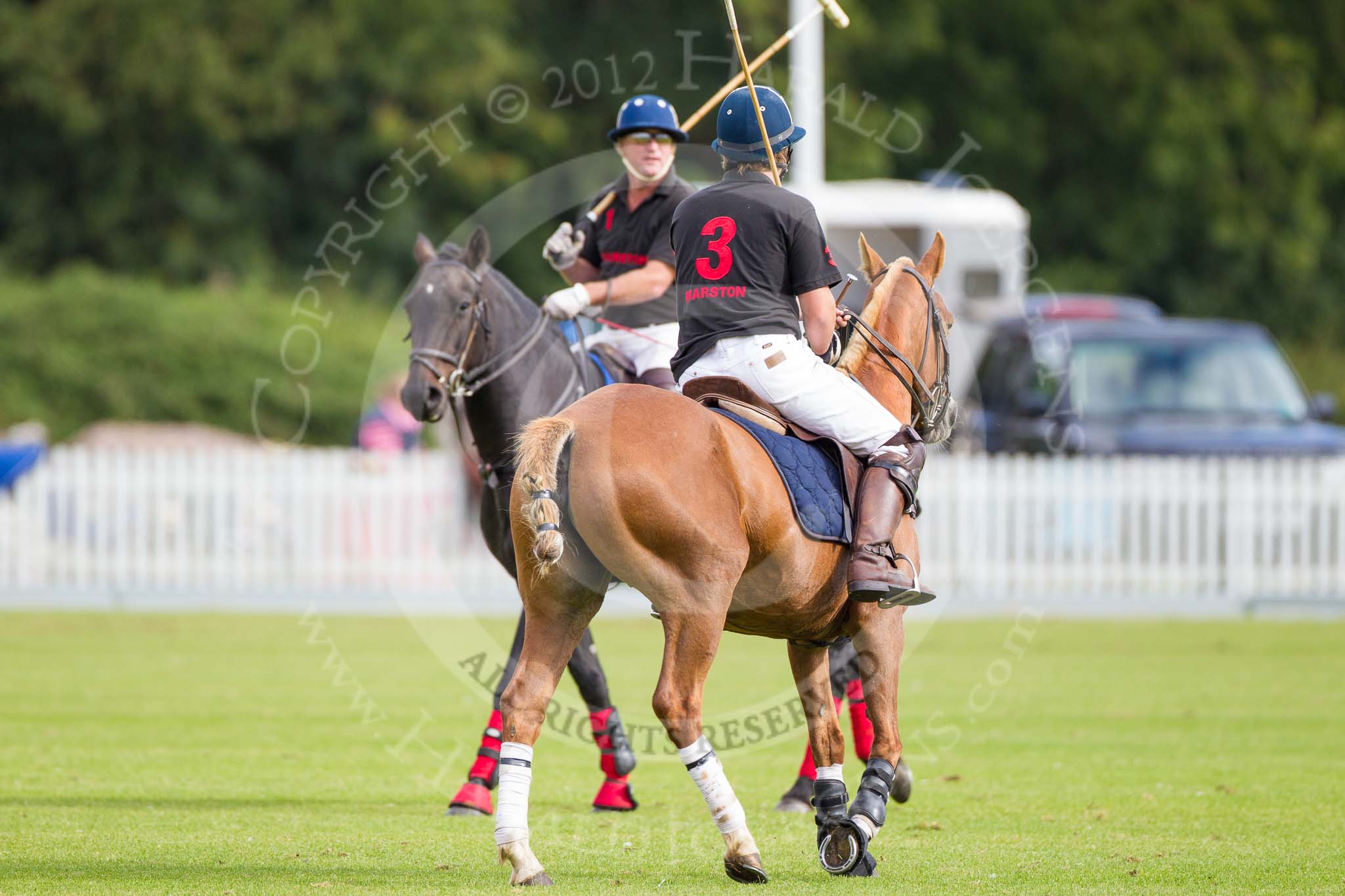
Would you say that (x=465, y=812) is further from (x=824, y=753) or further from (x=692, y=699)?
(x=692, y=699)

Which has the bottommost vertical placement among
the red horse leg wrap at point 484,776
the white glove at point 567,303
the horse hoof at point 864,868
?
the red horse leg wrap at point 484,776

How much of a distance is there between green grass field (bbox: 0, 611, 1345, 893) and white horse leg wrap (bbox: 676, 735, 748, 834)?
287 millimetres

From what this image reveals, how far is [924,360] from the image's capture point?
673 centimetres

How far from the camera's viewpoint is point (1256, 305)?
110ft

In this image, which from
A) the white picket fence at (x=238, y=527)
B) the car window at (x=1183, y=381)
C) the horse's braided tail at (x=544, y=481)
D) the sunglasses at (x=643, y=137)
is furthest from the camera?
the car window at (x=1183, y=381)

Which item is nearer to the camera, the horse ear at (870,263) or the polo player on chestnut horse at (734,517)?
the polo player on chestnut horse at (734,517)

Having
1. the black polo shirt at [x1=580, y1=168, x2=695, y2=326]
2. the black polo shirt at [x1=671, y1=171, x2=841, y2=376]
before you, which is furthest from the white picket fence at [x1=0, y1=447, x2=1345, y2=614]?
the black polo shirt at [x1=671, y1=171, x2=841, y2=376]

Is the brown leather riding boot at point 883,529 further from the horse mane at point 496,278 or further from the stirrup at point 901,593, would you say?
the horse mane at point 496,278

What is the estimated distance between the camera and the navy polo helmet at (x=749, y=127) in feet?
19.9

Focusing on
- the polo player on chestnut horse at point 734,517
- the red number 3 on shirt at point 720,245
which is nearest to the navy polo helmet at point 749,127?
the polo player on chestnut horse at point 734,517

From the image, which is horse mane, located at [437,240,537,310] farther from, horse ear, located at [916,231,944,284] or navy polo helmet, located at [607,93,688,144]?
horse ear, located at [916,231,944,284]

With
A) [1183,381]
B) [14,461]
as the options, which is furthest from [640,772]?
[14,461]

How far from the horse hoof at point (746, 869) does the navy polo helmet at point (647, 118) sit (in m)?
3.58

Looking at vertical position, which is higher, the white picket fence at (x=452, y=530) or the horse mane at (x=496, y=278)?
the horse mane at (x=496, y=278)
